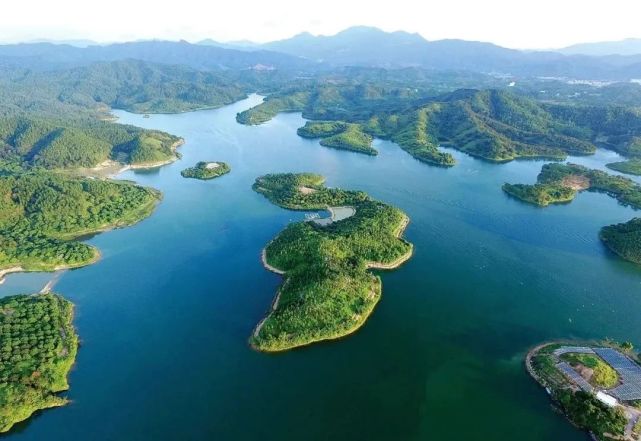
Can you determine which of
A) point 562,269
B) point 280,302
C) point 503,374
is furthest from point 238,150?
point 503,374

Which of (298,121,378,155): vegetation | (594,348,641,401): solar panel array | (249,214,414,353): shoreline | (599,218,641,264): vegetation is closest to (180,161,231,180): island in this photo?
(298,121,378,155): vegetation

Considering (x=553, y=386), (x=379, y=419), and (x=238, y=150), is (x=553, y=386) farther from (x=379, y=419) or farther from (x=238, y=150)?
(x=238, y=150)

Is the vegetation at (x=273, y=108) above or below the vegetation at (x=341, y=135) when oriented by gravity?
below

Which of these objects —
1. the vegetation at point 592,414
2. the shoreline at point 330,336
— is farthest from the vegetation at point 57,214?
the vegetation at point 592,414

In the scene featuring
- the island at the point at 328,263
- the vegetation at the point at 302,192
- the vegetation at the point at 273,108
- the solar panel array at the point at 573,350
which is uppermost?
the solar panel array at the point at 573,350

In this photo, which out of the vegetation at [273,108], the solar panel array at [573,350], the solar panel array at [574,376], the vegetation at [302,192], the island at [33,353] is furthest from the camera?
the vegetation at [273,108]

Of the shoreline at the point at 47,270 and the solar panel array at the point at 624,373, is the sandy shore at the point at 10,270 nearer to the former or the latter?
the shoreline at the point at 47,270
